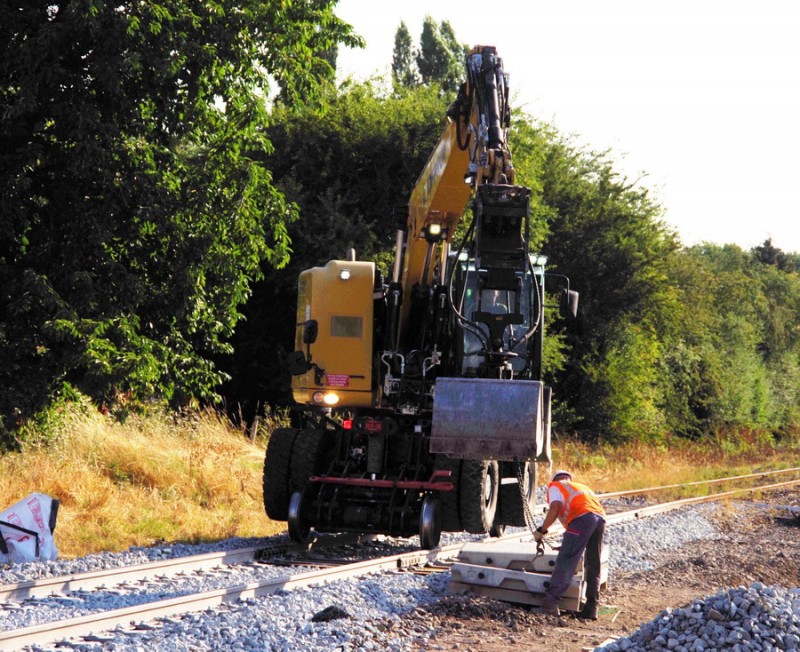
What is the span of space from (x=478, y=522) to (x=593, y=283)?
23.6m

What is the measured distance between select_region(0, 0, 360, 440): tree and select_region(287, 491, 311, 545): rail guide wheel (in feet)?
16.1

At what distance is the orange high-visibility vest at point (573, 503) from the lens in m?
9.12

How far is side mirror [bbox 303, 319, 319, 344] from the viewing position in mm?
11898

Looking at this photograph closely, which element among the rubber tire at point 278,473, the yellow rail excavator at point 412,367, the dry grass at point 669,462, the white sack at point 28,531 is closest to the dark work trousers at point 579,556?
the yellow rail excavator at point 412,367

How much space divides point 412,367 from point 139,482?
5226 mm

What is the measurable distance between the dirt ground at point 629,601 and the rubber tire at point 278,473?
3696 mm

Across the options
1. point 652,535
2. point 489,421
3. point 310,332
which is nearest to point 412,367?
point 310,332

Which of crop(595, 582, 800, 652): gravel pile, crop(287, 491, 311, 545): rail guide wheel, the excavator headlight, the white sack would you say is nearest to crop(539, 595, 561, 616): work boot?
crop(595, 582, 800, 652): gravel pile

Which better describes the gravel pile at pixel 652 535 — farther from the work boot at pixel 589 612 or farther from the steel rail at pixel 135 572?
the steel rail at pixel 135 572

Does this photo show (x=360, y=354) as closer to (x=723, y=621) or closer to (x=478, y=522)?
(x=478, y=522)

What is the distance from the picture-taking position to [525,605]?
30.0 feet

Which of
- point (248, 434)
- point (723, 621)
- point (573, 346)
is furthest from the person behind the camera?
point (573, 346)

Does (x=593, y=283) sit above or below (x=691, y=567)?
above

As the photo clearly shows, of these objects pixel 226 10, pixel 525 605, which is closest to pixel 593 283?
pixel 226 10
